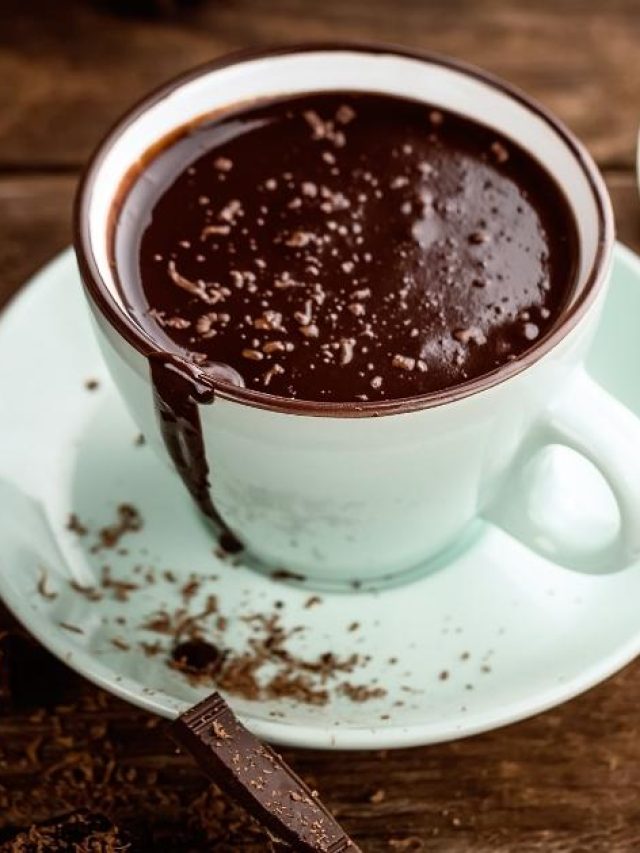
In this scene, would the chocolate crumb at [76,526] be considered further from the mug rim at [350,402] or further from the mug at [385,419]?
the mug rim at [350,402]

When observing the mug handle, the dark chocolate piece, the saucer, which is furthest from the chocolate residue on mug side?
the mug handle

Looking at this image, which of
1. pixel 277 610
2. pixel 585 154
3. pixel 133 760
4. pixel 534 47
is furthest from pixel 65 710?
pixel 534 47

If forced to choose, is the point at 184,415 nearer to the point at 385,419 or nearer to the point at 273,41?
the point at 385,419

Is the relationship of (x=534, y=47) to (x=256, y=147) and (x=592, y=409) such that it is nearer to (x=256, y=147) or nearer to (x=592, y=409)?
(x=256, y=147)

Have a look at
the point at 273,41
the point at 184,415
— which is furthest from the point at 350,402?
the point at 273,41

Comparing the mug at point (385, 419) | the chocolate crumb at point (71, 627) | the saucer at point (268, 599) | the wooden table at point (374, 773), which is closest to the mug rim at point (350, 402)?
the mug at point (385, 419)

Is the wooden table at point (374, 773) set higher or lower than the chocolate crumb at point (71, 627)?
lower
